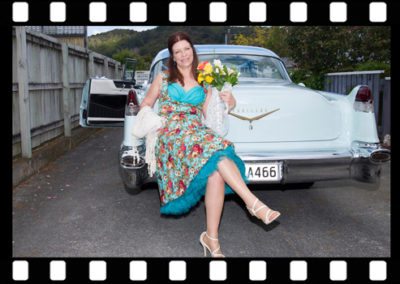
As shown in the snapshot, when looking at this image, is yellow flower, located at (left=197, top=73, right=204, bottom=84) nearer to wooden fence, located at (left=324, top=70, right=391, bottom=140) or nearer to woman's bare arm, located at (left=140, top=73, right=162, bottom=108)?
woman's bare arm, located at (left=140, top=73, right=162, bottom=108)

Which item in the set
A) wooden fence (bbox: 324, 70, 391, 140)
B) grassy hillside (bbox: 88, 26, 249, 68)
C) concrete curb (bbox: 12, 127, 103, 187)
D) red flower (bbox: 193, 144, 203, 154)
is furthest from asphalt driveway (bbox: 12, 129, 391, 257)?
grassy hillside (bbox: 88, 26, 249, 68)

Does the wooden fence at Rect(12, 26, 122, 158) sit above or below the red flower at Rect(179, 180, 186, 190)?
above

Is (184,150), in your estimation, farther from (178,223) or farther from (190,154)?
(178,223)

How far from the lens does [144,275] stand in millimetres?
3406

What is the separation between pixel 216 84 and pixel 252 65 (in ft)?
5.93

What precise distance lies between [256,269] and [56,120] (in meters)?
7.02

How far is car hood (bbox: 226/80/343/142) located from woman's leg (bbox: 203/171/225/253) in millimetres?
928

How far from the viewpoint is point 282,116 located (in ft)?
15.1

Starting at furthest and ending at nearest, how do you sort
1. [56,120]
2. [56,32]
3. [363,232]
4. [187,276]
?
[56,32]
[56,120]
[363,232]
[187,276]

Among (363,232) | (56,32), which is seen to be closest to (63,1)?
(363,232)

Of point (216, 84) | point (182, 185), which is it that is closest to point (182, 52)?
point (216, 84)

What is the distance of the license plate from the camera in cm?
435

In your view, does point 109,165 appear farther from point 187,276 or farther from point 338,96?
point 187,276

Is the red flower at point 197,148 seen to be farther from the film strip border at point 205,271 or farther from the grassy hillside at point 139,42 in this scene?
the grassy hillside at point 139,42
